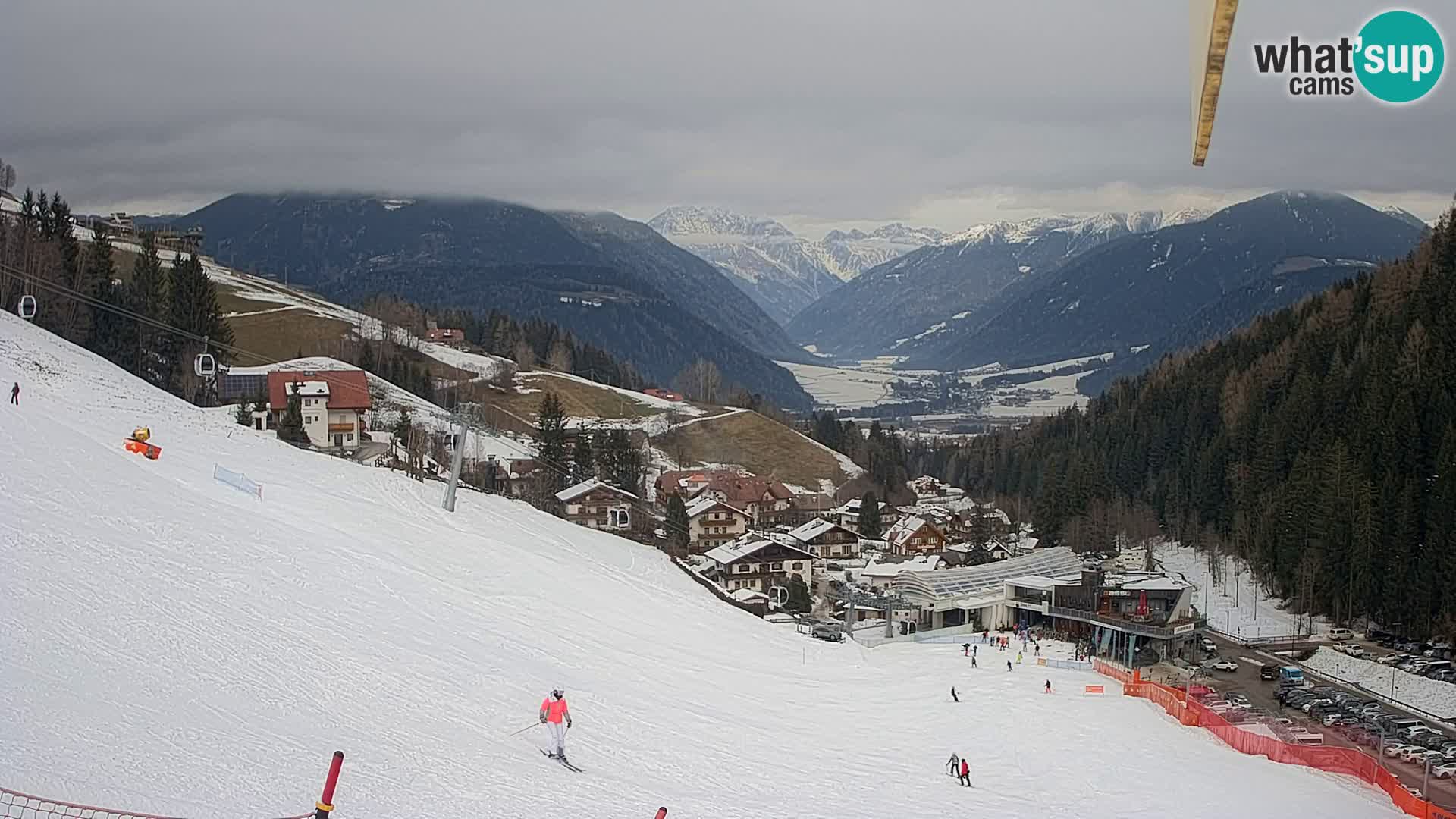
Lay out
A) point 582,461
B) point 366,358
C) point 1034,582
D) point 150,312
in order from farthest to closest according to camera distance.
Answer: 1. point 366,358
2. point 582,461
3. point 150,312
4. point 1034,582

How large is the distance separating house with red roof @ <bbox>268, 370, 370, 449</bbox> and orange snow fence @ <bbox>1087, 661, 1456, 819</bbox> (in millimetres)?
50946

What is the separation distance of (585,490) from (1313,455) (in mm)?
43127

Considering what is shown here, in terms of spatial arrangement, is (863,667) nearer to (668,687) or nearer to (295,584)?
(668,687)

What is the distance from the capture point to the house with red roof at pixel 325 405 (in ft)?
223

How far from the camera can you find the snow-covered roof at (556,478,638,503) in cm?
7325

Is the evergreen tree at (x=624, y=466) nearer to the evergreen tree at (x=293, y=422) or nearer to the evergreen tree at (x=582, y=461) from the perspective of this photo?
the evergreen tree at (x=582, y=461)

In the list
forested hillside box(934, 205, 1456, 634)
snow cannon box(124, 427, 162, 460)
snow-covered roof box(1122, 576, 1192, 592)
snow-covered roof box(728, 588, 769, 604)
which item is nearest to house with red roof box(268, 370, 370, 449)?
snow-covered roof box(728, 588, 769, 604)

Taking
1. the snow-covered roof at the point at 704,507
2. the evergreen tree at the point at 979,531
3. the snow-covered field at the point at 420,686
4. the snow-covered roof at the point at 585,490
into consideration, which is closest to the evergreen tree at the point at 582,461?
the snow-covered roof at the point at 585,490

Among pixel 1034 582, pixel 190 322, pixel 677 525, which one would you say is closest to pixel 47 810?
pixel 1034 582

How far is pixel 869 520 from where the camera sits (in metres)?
84.8

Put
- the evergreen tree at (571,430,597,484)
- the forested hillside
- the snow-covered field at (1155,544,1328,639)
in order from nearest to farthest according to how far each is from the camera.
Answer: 1. the forested hillside
2. the snow-covered field at (1155,544,1328,639)
3. the evergreen tree at (571,430,597,484)

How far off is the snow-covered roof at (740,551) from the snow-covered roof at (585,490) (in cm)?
997

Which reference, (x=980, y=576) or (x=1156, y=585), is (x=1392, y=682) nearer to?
(x=1156, y=585)

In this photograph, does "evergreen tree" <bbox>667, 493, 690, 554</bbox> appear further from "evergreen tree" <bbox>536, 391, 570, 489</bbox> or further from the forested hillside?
the forested hillside
